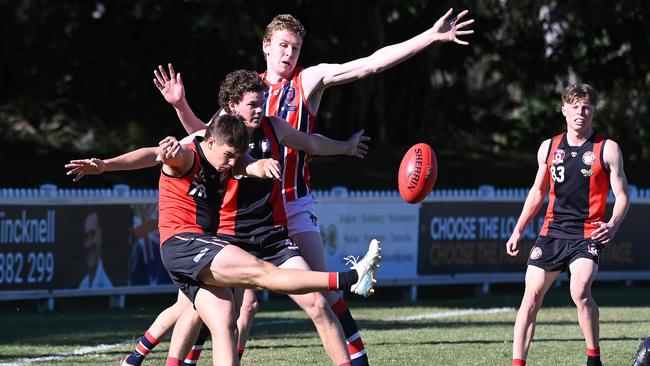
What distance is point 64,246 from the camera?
14234 millimetres

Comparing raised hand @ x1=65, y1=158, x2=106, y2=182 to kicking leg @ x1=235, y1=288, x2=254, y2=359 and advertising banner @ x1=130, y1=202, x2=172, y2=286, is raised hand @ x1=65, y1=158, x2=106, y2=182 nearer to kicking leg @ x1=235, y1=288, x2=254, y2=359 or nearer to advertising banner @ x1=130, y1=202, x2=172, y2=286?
kicking leg @ x1=235, y1=288, x2=254, y2=359

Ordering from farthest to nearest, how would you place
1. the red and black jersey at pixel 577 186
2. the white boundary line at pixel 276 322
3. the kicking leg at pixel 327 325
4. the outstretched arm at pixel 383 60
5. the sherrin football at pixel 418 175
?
the white boundary line at pixel 276 322
the red and black jersey at pixel 577 186
the sherrin football at pixel 418 175
the outstretched arm at pixel 383 60
the kicking leg at pixel 327 325

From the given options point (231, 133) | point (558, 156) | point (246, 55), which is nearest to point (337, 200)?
point (558, 156)

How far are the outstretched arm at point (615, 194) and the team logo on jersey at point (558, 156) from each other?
28cm

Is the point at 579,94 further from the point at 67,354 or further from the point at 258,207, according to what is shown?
the point at 67,354

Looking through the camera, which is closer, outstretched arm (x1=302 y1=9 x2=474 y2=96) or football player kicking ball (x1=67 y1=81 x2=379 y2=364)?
football player kicking ball (x1=67 y1=81 x2=379 y2=364)

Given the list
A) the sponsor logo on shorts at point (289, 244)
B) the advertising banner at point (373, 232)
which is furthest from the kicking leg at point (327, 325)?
the advertising banner at point (373, 232)

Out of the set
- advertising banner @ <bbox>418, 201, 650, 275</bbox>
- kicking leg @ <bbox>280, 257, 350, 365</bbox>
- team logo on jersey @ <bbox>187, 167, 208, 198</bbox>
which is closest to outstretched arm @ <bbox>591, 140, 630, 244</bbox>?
kicking leg @ <bbox>280, 257, 350, 365</bbox>

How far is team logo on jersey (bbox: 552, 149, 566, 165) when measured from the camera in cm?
827

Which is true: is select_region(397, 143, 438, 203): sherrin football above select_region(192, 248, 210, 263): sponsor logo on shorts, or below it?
above

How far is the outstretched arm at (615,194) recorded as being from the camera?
8039 mm

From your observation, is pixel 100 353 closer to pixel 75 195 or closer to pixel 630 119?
pixel 75 195

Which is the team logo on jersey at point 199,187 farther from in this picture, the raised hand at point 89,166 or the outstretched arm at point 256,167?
the raised hand at point 89,166

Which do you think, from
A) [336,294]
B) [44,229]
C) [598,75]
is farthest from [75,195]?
[598,75]
